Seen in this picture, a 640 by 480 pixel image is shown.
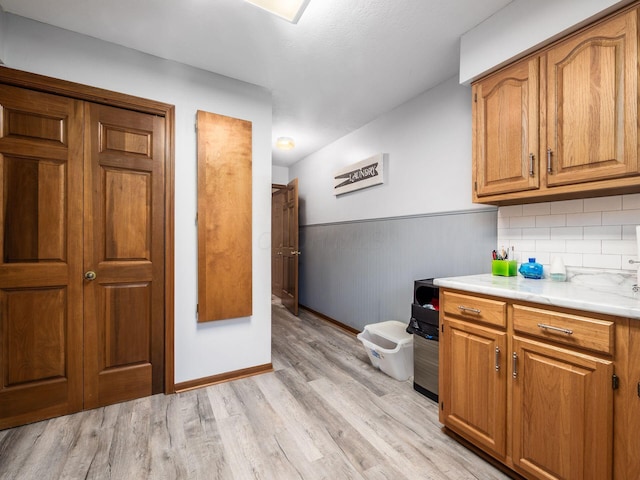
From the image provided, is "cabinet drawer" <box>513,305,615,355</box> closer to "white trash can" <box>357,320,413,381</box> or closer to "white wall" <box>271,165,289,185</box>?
"white trash can" <box>357,320,413,381</box>

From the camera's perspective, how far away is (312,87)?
105 inches

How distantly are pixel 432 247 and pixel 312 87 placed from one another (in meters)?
1.83

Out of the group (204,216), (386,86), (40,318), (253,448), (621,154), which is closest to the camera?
(621,154)

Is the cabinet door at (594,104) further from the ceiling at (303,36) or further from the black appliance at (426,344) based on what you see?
the black appliance at (426,344)

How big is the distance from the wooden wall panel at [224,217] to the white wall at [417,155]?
150 centimetres

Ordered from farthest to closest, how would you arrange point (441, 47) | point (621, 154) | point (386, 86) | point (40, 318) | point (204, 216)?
1. point (386, 86)
2. point (204, 216)
3. point (441, 47)
4. point (40, 318)
5. point (621, 154)

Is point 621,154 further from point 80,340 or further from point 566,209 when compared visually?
point 80,340

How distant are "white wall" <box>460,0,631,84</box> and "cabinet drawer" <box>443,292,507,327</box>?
142 cm

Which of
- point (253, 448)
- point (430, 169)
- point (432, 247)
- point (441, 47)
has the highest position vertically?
point (441, 47)

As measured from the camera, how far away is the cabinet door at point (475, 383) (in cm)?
143

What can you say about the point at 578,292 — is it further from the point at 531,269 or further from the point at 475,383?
the point at 475,383

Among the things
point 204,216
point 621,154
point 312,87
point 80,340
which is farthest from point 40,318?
point 621,154

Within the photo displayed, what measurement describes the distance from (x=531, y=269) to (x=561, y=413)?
841mm

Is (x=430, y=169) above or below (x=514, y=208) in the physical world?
above
